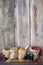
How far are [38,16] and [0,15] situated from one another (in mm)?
740

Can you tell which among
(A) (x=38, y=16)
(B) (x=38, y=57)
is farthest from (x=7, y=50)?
(A) (x=38, y=16)

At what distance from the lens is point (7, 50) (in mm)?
3822

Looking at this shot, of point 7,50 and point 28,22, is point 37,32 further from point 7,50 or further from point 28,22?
point 7,50

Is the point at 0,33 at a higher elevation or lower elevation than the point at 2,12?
lower

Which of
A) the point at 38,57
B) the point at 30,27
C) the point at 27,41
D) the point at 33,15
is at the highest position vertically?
the point at 33,15

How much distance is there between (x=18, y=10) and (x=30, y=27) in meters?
0.40

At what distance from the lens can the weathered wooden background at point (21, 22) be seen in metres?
3.76

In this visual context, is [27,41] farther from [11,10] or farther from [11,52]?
[11,10]

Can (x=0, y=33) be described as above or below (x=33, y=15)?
below

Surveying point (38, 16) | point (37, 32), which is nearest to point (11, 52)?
point (37, 32)

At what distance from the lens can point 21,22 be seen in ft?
12.5

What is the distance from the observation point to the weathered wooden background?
3762 mm

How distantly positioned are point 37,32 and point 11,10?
2.16ft

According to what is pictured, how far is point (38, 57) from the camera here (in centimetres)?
372
